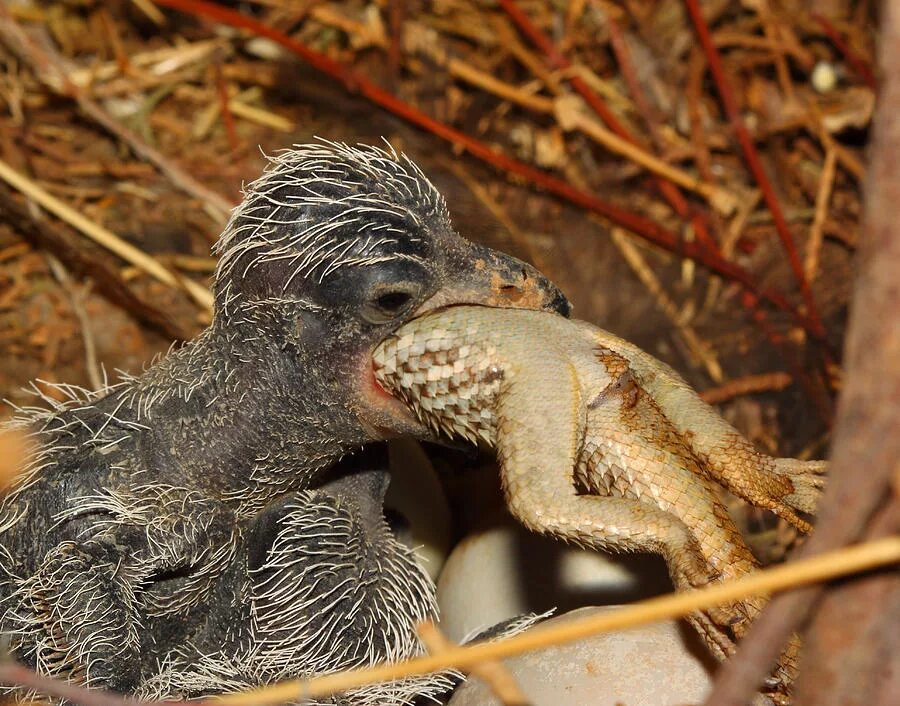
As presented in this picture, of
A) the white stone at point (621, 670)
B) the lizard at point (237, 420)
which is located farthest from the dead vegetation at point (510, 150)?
the white stone at point (621, 670)

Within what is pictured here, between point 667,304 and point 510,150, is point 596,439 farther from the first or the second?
point 510,150

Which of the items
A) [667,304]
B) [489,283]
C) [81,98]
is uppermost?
[489,283]

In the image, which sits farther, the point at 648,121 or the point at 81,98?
the point at 648,121

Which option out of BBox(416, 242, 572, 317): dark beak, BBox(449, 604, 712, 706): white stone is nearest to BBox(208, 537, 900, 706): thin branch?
BBox(449, 604, 712, 706): white stone

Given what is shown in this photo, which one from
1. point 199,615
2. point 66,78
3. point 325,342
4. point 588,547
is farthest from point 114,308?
point 588,547

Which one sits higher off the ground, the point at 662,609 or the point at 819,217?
the point at 662,609

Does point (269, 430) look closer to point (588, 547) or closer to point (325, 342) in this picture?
point (325, 342)

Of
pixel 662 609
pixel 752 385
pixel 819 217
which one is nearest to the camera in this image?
pixel 662 609

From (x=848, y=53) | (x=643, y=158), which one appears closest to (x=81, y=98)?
(x=643, y=158)

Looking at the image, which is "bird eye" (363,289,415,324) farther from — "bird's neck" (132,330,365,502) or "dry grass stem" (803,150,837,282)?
"dry grass stem" (803,150,837,282)
